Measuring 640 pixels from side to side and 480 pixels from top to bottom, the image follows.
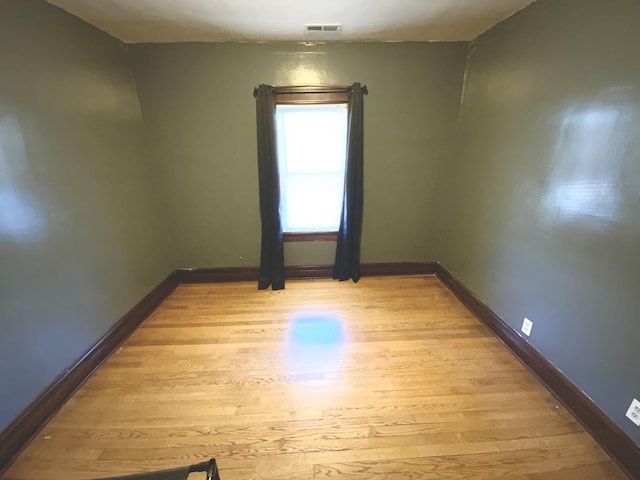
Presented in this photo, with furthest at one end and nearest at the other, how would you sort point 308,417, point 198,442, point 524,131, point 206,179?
point 206,179
point 524,131
point 308,417
point 198,442

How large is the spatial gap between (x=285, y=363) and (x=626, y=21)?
260 centimetres

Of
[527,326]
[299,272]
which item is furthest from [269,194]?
[527,326]

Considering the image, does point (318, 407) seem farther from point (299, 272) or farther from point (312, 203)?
point (312, 203)

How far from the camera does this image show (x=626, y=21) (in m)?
1.32

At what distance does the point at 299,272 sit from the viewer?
3.18 meters

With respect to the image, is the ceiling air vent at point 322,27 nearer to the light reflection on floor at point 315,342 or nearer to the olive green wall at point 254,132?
the olive green wall at point 254,132

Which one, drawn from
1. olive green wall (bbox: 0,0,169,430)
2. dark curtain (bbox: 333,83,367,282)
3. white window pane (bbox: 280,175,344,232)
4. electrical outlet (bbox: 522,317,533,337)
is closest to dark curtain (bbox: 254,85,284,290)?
white window pane (bbox: 280,175,344,232)

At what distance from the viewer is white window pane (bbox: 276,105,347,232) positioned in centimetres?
278

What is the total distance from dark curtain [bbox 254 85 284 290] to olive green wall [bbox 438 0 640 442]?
1858mm

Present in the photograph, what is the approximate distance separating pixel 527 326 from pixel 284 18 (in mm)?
2773

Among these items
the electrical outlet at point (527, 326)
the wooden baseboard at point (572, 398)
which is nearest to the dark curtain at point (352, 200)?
the wooden baseboard at point (572, 398)

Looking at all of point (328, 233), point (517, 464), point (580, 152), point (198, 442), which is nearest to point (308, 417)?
point (198, 442)

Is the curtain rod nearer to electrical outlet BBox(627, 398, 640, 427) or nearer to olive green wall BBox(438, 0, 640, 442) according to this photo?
olive green wall BBox(438, 0, 640, 442)

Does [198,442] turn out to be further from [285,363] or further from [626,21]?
[626,21]
